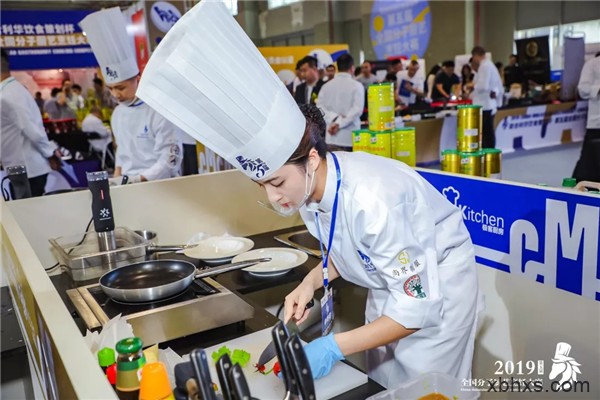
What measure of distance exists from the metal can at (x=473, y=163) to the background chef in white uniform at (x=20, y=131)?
3129 millimetres

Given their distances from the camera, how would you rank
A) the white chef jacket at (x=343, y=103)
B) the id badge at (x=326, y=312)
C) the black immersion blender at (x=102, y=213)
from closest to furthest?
the id badge at (x=326, y=312), the black immersion blender at (x=102, y=213), the white chef jacket at (x=343, y=103)

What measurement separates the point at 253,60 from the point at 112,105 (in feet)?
23.2

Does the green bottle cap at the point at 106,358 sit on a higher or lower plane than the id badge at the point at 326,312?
higher

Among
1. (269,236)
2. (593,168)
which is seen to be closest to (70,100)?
(269,236)

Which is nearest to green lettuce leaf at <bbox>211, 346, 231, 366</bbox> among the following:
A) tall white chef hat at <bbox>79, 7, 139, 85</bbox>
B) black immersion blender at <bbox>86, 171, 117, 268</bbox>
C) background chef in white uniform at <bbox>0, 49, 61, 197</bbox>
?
black immersion blender at <bbox>86, 171, 117, 268</bbox>

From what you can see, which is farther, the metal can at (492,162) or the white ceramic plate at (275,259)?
the metal can at (492,162)

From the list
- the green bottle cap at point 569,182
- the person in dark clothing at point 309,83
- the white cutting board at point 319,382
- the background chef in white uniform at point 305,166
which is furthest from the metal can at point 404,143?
the person in dark clothing at point 309,83

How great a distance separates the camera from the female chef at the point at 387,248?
108cm

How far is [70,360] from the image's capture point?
0.75m

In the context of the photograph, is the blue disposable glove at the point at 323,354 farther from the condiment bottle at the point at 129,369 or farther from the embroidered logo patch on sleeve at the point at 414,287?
the condiment bottle at the point at 129,369

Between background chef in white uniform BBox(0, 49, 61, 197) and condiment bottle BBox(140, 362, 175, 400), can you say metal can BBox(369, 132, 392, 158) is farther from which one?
background chef in white uniform BBox(0, 49, 61, 197)

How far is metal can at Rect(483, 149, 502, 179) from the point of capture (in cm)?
196

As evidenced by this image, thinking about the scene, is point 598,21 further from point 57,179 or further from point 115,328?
point 115,328

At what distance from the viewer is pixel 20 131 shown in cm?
388
